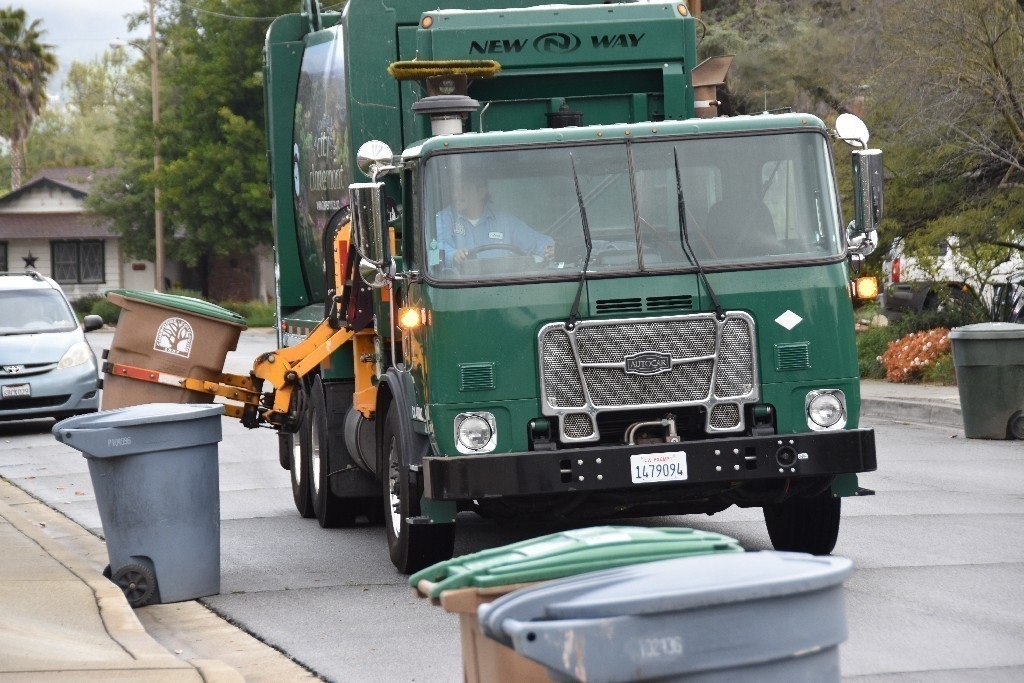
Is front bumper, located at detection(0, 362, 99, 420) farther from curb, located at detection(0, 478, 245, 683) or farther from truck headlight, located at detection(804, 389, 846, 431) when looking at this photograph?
truck headlight, located at detection(804, 389, 846, 431)

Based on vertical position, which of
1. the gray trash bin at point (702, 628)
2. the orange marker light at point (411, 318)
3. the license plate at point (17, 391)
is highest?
the license plate at point (17, 391)

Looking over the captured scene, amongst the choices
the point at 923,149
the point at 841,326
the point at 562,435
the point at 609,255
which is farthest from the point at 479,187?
the point at 923,149

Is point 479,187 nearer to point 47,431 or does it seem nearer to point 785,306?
point 785,306

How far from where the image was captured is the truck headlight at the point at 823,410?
8719 millimetres

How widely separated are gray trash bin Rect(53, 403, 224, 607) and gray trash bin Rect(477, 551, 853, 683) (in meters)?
5.50

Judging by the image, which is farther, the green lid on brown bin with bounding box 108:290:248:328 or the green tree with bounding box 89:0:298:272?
the green tree with bounding box 89:0:298:272

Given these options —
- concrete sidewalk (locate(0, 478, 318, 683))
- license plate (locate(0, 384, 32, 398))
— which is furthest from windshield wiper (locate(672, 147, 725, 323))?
license plate (locate(0, 384, 32, 398))

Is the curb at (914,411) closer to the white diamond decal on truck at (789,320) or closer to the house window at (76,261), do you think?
the white diamond decal on truck at (789,320)

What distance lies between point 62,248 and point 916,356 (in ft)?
183

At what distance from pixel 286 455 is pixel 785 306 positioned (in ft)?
18.6

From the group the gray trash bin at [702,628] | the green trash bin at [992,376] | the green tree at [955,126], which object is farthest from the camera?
the green tree at [955,126]

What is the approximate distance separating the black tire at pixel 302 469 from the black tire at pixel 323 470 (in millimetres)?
114

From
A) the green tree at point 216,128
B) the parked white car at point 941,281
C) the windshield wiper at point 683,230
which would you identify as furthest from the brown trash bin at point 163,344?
the green tree at point 216,128

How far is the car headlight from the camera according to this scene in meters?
19.9
